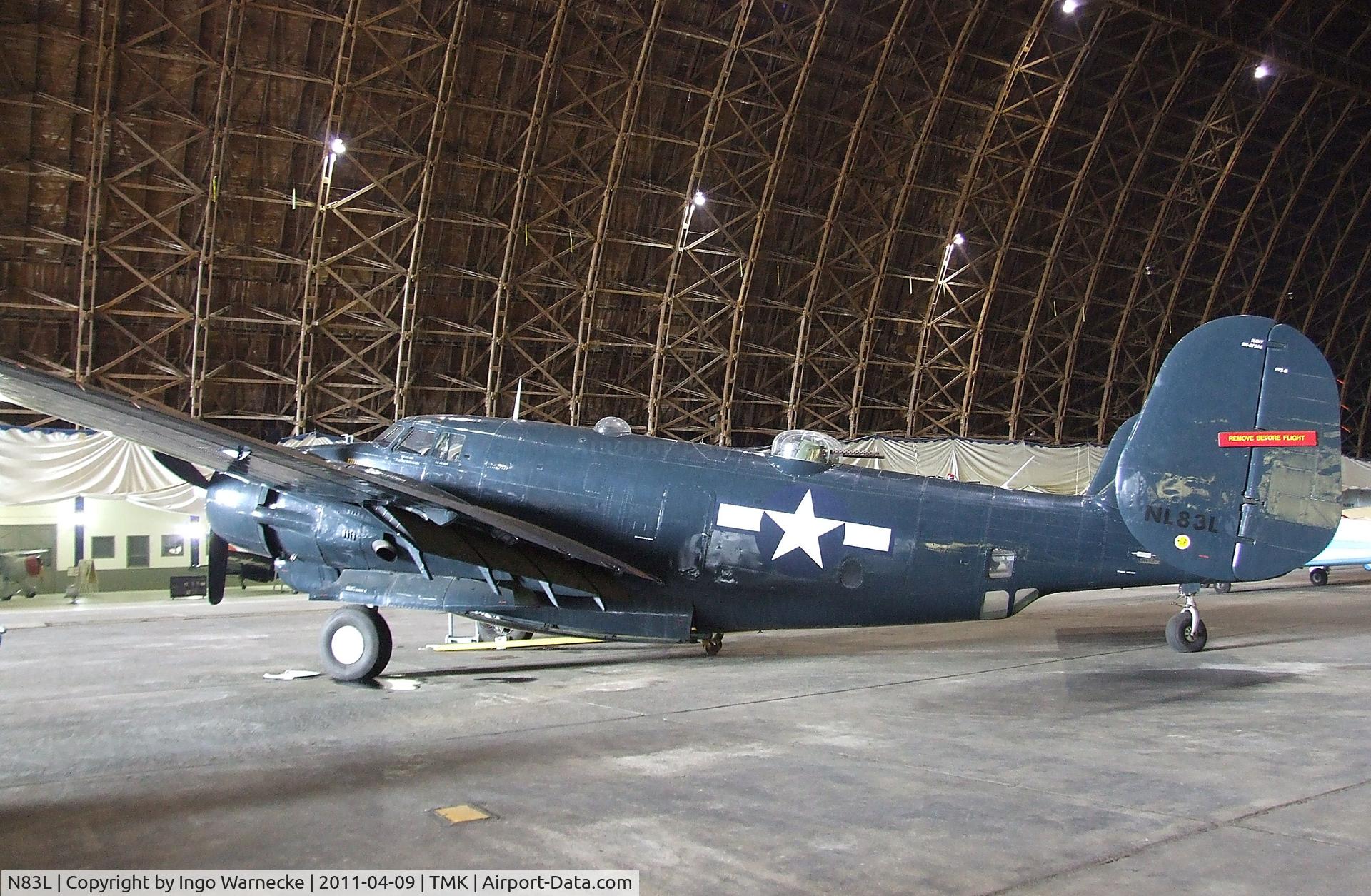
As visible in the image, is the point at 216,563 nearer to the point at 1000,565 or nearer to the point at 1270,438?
the point at 1000,565

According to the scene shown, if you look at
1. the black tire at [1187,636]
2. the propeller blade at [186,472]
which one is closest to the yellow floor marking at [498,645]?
the propeller blade at [186,472]

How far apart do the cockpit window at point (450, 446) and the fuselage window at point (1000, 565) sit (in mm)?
6234

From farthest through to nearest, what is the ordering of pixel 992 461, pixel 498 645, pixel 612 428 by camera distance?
1. pixel 992 461
2. pixel 498 645
3. pixel 612 428

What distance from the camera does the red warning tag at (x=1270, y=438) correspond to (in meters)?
10.3

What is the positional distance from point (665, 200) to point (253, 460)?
19857 millimetres

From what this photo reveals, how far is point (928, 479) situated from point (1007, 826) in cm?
625

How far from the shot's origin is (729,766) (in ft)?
23.6

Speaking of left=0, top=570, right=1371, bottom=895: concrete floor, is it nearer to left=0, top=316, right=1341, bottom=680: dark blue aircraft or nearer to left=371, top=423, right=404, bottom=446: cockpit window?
left=0, top=316, right=1341, bottom=680: dark blue aircraft

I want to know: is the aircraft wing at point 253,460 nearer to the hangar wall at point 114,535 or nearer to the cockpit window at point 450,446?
the cockpit window at point 450,446

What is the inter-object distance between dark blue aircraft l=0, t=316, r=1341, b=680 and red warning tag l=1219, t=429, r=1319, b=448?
0.06 ft

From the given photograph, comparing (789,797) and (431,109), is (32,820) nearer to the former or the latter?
(789,797)

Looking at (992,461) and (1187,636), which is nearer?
(1187,636)

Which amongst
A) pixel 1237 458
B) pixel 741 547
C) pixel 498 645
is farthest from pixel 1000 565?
pixel 498 645

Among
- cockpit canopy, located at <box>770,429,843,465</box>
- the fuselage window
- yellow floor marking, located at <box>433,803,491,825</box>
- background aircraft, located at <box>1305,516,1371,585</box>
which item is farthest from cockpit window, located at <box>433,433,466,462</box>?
background aircraft, located at <box>1305,516,1371,585</box>
